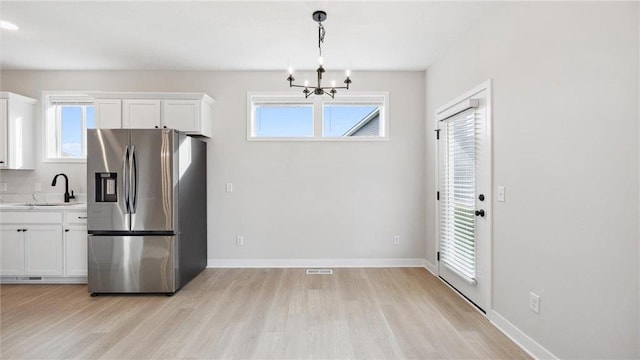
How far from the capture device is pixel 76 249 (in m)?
3.64

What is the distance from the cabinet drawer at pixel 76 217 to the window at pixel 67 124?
102 centimetres

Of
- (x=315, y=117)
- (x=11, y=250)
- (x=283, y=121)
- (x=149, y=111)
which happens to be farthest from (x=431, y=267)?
(x=11, y=250)

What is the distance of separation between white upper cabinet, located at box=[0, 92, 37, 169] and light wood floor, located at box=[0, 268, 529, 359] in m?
1.63

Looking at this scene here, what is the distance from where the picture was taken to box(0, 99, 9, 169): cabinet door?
3.95m

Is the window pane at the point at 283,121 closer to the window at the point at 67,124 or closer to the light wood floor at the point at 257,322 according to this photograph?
the light wood floor at the point at 257,322

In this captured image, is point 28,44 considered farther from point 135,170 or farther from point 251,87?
point 251,87

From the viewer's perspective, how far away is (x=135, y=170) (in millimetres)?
3312

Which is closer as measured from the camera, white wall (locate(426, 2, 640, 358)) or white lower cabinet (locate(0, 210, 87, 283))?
white wall (locate(426, 2, 640, 358))

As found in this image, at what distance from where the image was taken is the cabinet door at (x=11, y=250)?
11.9 ft

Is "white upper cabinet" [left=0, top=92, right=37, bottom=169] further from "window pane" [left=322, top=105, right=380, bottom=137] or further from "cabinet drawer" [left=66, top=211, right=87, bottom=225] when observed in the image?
"window pane" [left=322, top=105, right=380, bottom=137]

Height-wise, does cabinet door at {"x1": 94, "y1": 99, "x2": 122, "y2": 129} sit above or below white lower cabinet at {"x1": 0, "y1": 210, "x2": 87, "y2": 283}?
above

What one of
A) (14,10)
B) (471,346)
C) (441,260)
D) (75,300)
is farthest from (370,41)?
(75,300)

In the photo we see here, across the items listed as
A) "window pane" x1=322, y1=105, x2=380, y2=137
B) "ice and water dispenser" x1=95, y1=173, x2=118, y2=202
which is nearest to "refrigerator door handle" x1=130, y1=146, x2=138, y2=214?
"ice and water dispenser" x1=95, y1=173, x2=118, y2=202

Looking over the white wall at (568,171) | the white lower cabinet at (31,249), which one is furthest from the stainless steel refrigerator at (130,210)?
the white wall at (568,171)
